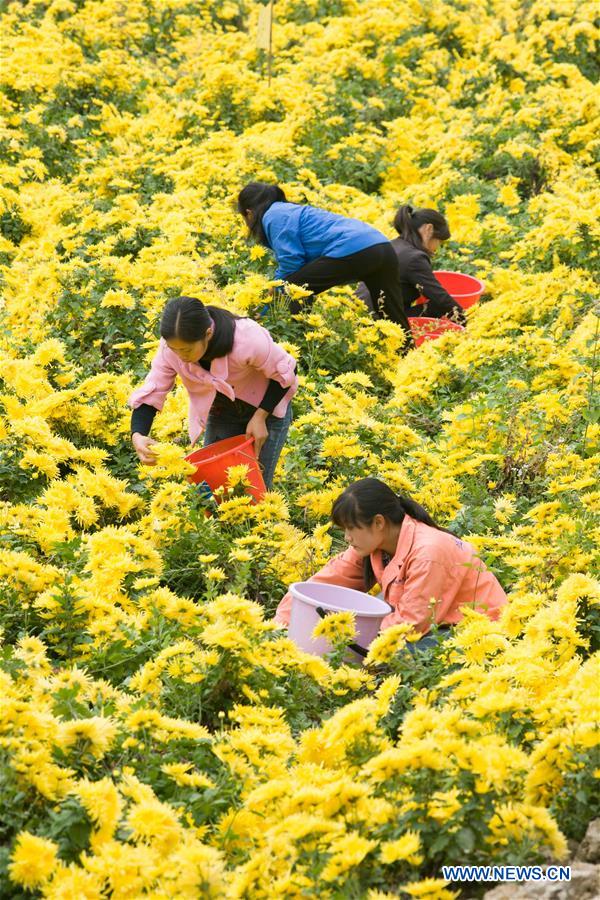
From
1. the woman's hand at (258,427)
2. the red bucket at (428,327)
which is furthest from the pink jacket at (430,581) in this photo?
the red bucket at (428,327)

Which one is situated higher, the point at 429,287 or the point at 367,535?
the point at 367,535

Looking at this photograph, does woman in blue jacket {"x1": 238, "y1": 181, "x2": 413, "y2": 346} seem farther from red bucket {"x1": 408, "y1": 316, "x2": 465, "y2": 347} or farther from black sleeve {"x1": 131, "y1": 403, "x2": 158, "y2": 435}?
black sleeve {"x1": 131, "y1": 403, "x2": 158, "y2": 435}

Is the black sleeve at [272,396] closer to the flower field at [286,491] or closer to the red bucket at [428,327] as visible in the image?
the flower field at [286,491]

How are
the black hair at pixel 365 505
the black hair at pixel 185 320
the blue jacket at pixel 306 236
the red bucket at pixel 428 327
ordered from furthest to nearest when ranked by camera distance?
the red bucket at pixel 428 327 < the blue jacket at pixel 306 236 < the black hair at pixel 185 320 < the black hair at pixel 365 505

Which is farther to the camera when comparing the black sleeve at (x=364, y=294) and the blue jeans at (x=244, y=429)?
the black sleeve at (x=364, y=294)

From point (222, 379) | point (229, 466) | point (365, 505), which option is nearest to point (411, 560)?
point (365, 505)

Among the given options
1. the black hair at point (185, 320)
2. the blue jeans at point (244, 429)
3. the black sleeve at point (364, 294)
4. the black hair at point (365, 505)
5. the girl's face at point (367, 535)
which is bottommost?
the black sleeve at point (364, 294)

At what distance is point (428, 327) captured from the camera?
7.02 m

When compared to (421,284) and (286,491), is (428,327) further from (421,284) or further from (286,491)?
(286,491)

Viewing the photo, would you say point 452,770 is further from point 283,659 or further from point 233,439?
point 233,439

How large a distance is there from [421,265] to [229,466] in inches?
109

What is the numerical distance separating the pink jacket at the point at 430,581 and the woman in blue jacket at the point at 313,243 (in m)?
2.69

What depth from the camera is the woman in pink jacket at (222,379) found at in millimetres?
4465

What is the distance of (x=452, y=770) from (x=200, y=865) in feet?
1.86
